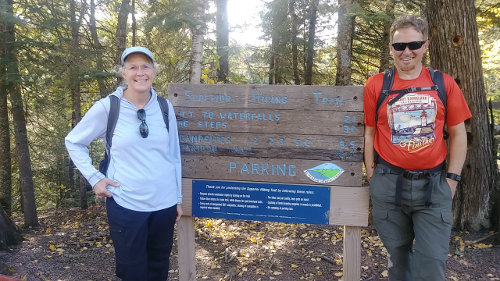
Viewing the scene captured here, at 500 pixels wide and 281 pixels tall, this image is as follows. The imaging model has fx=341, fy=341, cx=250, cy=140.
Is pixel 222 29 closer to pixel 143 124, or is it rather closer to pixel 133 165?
pixel 143 124

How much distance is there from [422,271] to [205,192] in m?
1.93

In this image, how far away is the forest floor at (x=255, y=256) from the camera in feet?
14.0

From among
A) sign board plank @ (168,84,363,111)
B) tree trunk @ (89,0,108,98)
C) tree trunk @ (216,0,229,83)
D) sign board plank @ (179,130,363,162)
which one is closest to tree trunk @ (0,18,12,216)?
tree trunk @ (89,0,108,98)

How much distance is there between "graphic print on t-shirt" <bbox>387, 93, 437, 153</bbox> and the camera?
2.48 m

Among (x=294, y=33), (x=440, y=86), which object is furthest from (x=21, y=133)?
(x=440, y=86)

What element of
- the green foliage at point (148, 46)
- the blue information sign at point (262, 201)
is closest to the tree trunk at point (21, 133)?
the green foliage at point (148, 46)

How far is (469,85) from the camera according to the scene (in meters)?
4.83

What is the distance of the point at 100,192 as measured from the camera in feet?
7.98

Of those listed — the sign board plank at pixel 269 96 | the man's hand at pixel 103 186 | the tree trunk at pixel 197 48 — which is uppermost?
the tree trunk at pixel 197 48

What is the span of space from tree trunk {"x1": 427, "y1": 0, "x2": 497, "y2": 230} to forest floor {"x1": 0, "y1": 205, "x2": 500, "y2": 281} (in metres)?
0.42

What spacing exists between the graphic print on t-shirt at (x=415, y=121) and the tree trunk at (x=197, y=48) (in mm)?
4179

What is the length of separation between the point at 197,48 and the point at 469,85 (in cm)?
444

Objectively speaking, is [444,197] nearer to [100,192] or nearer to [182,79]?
[100,192]

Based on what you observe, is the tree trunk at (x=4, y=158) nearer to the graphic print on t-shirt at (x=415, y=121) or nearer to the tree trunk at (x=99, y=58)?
the tree trunk at (x=99, y=58)
